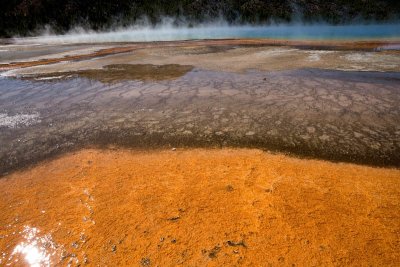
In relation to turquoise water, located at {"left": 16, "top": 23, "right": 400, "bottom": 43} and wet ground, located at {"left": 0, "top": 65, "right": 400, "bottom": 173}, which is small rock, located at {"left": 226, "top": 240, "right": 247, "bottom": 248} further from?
turquoise water, located at {"left": 16, "top": 23, "right": 400, "bottom": 43}

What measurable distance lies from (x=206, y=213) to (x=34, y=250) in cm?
135

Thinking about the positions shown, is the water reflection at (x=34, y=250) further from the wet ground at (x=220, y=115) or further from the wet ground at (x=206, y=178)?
the wet ground at (x=220, y=115)

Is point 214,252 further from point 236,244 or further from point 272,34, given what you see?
point 272,34

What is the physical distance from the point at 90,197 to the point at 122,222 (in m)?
0.55

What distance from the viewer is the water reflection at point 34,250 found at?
74.7 inches

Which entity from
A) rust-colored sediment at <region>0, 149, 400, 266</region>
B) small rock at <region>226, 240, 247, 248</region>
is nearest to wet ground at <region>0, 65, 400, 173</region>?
rust-colored sediment at <region>0, 149, 400, 266</region>

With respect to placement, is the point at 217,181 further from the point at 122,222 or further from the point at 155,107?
the point at 155,107

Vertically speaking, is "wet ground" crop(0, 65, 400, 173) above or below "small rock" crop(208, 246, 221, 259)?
above

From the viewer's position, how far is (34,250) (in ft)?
6.51

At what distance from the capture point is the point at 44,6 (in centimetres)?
4434

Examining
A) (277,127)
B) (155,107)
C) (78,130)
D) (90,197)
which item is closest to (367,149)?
(277,127)

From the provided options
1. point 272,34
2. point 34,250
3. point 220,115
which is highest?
point 272,34

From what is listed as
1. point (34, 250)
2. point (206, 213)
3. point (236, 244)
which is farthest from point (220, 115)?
point (34, 250)

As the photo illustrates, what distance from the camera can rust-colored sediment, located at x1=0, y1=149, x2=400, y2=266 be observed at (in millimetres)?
1854
